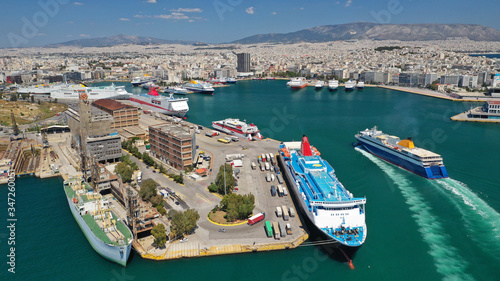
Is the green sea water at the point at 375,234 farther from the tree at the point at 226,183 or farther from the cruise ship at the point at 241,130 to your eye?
the tree at the point at 226,183

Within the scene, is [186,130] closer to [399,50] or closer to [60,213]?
[60,213]

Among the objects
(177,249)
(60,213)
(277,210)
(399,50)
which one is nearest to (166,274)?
(177,249)

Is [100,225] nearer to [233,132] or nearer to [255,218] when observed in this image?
[255,218]

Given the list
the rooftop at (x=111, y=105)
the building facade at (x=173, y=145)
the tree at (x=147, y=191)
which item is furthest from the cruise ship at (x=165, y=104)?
the tree at (x=147, y=191)

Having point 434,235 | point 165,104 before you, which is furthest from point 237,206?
point 165,104

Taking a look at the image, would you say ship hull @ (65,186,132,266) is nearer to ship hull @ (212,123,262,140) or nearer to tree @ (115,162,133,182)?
tree @ (115,162,133,182)
